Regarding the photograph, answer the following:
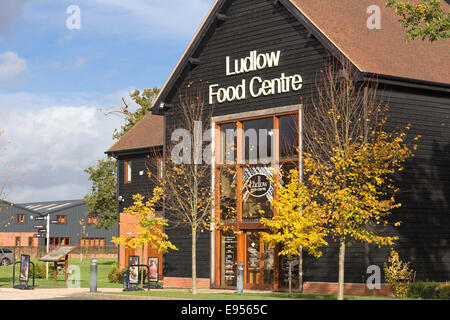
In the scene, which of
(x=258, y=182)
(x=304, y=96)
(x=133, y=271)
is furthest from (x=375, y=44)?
(x=133, y=271)

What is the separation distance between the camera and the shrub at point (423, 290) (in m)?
24.8

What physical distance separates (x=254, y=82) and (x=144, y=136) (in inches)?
565

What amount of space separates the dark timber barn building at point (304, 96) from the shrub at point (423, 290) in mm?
1800

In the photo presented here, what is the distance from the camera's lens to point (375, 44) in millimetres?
29797

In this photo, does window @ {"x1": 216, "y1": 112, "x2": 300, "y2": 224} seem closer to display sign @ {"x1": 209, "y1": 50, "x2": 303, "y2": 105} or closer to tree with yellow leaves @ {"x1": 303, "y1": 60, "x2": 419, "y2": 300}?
display sign @ {"x1": 209, "y1": 50, "x2": 303, "y2": 105}

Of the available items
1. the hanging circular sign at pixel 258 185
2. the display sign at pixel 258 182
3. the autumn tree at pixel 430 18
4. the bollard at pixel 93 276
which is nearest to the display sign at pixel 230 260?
the display sign at pixel 258 182

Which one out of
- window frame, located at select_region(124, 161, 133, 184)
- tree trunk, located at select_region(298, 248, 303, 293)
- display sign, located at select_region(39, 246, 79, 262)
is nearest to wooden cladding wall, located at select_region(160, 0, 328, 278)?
display sign, located at select_region(39, 246, 79, 262)

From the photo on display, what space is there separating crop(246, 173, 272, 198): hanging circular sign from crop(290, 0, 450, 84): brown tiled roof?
656cm

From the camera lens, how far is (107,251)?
102 meters

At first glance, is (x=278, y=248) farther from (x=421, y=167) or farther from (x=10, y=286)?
(x=10, y=286)

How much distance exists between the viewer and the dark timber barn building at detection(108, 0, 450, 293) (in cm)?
2808

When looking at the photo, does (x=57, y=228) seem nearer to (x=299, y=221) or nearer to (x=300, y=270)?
(x=300, y=270)

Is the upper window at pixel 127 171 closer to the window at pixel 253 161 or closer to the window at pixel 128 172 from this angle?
the window at pixel 128 172
